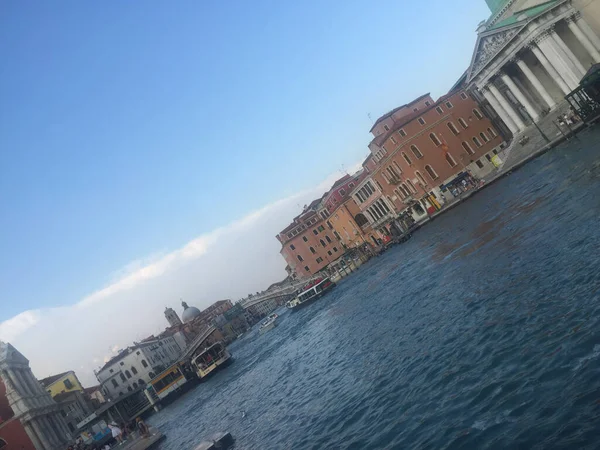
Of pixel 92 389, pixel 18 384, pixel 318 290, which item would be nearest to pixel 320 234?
pixel 318 290

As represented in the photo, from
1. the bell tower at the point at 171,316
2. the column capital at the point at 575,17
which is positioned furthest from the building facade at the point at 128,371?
the column capital at the point at 575,17

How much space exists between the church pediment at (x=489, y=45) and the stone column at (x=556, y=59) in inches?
97.4

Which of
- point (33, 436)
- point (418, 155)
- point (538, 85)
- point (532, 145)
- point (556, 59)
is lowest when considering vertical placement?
point (532, 145)

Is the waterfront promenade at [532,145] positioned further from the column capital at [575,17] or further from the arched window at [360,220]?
the arched window at [360,220]

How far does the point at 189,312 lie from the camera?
13288 centimetres

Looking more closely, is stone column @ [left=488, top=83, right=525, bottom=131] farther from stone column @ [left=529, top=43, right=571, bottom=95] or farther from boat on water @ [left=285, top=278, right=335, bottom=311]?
boat on water @ [left=285, top=278, right=335, bottom=311]

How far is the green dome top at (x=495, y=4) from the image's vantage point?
58.0 m

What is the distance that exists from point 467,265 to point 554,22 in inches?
1347

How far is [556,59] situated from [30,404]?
63232 mm

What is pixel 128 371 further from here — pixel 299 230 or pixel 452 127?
pixel 452 127

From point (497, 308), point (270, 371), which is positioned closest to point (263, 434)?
point (497, 308)

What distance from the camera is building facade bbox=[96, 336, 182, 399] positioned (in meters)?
76.9

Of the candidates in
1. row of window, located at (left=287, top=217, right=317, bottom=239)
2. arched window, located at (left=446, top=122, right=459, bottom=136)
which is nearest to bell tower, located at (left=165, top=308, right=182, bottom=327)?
row of window, located at (left=287, top=217, right=317, bottom=239)

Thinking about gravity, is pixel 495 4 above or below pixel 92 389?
above
